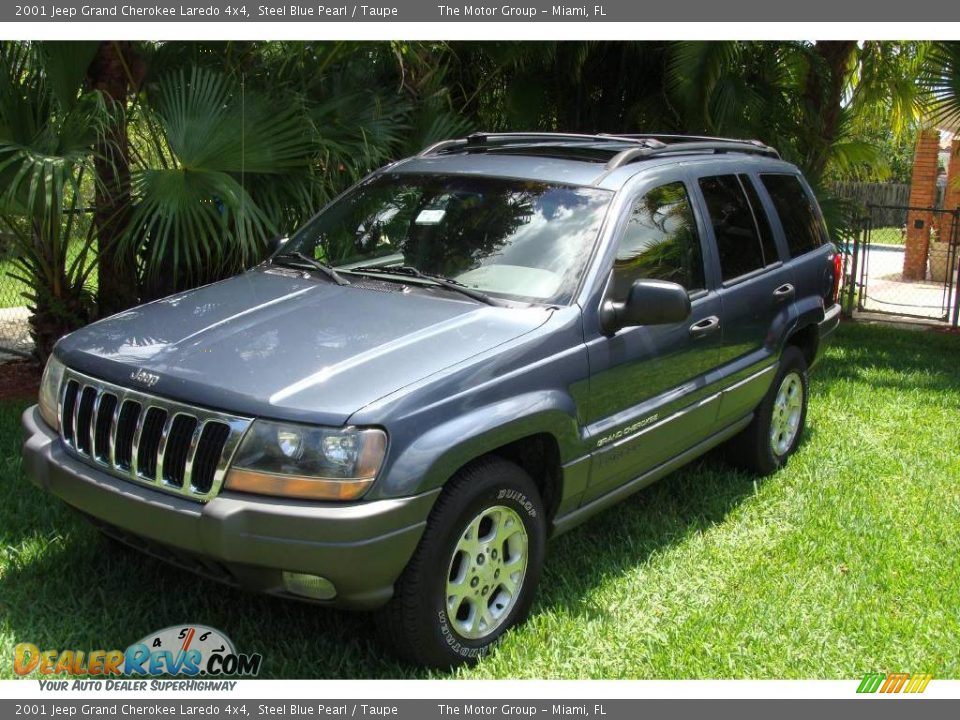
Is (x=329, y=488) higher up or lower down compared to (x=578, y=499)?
higher up

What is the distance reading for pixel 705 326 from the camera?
480cm

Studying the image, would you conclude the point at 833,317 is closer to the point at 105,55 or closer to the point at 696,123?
the point at 696,123

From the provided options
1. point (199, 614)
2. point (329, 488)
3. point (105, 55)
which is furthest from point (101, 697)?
point (105, 55)

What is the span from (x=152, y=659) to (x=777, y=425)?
3.86 metres

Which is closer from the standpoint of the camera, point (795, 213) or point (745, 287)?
point (745, 287)

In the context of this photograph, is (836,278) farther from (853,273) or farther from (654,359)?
(853,273)

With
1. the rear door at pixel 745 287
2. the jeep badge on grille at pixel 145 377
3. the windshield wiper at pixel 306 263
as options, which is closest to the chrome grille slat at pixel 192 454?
the jeep badge on grille at pixel 145 377

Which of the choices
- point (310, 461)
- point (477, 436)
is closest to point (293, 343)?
point (310, 461)

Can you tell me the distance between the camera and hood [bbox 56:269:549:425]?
3.32 metres

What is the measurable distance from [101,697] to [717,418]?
3.15 meters

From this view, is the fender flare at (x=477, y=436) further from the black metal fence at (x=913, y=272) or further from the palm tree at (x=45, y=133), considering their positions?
the black metal fence at (x=913, y=272)

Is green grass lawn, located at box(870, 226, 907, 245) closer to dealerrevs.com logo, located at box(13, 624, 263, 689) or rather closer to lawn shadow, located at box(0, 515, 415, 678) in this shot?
lawn shadow, located at box(0, 515, 415, 678)

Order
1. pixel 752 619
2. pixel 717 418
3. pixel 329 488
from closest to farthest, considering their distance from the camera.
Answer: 1. pixel 329 488
2. pixel 752 619
3. pixel 717 418

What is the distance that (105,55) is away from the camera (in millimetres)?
6785
